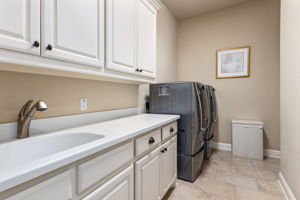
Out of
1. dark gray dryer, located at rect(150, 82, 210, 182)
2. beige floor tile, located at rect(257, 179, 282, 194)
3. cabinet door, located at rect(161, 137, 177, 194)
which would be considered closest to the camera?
cabinet door, located at rect(161, 137, 177, 194)

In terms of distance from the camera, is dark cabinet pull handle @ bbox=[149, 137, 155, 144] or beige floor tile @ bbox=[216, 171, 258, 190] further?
beige floor tile @ bbox=[216, 171, 258, 190]

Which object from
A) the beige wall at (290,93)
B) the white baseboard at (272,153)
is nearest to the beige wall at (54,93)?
the beige wall at (290,93)

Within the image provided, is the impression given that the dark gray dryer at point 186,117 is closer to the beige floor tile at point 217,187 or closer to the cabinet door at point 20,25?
the beige floor tile at point 217,187

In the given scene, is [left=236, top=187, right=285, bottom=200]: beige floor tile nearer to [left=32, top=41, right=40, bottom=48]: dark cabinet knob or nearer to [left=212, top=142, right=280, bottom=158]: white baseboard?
[left=212, top=142, right=280, bottom=158]: white baseboard

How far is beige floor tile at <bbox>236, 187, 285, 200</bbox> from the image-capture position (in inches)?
68.1

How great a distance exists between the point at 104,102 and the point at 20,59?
0.95 metres

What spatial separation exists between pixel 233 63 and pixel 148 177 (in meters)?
2.95

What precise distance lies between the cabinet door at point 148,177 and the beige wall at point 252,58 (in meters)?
2.40

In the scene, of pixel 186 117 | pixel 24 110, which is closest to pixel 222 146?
pixel 186 117

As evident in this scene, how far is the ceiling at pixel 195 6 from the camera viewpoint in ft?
9.89

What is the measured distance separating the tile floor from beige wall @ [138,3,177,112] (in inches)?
56.7

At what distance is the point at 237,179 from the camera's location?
6.97ft

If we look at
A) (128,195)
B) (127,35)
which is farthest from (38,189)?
(127,35)

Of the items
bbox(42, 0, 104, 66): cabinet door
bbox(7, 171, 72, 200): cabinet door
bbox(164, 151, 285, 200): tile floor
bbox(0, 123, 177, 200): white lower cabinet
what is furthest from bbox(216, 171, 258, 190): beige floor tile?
bbox(42, 0, 104, 66): cabinet door
